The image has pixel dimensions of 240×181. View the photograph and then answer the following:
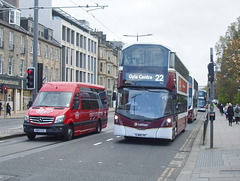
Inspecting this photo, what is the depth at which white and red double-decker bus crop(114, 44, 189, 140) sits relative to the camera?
1433 centimetres

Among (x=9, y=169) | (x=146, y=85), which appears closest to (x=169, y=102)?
(x=146, y=85)

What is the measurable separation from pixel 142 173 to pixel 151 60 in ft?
22.4

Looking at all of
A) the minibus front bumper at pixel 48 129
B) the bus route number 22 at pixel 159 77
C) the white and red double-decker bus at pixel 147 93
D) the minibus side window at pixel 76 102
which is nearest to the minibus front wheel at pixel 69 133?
the minibus front bumper at pixel 48 129

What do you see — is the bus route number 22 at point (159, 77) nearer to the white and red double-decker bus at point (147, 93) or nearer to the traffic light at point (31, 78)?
the white and red double-decker bus at point (147, 93)

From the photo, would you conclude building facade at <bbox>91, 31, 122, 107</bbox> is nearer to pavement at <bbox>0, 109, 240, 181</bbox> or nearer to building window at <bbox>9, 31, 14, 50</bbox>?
building window at <bbox>9, 31, 14, 50</bbox>

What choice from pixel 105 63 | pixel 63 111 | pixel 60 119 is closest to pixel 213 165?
pixel 60 119

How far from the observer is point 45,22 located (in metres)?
59.0

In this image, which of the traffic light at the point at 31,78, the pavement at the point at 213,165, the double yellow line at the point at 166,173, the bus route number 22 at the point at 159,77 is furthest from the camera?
the traffic light at the point at 31,78

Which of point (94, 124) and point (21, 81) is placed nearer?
point (94, 124)

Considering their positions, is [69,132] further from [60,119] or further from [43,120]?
[43,120]

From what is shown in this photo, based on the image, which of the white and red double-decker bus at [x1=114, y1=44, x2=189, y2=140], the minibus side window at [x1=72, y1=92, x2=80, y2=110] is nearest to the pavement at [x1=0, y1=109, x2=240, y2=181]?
the white and red double-decker bus at [x1=114, y1=44, x2=189, y2=140]

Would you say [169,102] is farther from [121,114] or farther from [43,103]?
[43,103]

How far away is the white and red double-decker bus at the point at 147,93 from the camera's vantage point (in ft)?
47.0

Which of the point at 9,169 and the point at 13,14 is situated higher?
the point at 13,14
